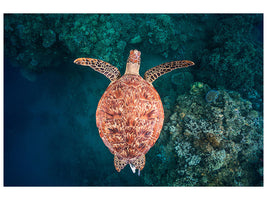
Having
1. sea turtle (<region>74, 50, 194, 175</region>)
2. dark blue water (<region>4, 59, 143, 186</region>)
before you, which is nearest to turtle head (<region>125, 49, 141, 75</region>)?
sea turtle (<region>74, 50, 194, 175</region>)

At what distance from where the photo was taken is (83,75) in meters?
1.65

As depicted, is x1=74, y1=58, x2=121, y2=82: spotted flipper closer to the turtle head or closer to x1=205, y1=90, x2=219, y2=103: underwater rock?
the turtle head

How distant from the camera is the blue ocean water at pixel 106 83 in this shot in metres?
1.36

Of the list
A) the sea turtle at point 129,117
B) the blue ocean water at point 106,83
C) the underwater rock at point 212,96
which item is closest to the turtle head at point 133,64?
the sea turtle at point 129,117

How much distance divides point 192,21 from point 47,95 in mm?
1738

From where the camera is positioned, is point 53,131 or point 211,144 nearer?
point 211,144

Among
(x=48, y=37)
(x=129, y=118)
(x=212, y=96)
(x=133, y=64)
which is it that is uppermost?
(x=48, y=37)

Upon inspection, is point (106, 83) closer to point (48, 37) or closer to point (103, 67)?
point (103, 67)

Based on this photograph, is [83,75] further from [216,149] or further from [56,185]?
[216,149]

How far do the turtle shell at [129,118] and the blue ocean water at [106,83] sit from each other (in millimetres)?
365

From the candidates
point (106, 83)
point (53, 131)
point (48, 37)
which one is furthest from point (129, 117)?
point (48, 37)

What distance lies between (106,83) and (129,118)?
0.69 metres

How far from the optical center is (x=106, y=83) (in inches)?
63.2

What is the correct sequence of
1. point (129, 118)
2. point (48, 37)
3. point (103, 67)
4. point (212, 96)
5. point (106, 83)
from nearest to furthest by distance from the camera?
point (129, 118)
point (103, 67)
point (212, 96)
point (48, 37)
point (106, 83)
